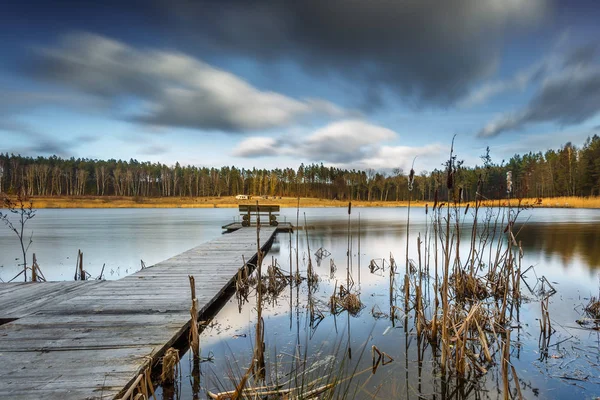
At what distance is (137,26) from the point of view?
19625 mm

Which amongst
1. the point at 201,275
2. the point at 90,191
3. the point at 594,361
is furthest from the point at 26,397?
the point at 90,191

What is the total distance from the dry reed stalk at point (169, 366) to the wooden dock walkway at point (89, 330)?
0.20 meters

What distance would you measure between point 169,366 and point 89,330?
59.1 inches

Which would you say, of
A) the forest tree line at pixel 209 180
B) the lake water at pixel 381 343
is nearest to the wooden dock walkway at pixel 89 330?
the lake water at pixel 381 343

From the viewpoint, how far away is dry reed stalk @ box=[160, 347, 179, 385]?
3502 mm

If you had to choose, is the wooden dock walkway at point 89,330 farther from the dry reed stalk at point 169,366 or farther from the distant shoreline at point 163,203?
the distant shoreline at point 163,203

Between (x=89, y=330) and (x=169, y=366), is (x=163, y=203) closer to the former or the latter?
(x=89, y=330)

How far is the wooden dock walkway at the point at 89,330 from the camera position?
2.99 meters

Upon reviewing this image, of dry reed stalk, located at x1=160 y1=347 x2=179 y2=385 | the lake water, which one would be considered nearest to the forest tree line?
the lake water

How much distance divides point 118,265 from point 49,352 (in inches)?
388

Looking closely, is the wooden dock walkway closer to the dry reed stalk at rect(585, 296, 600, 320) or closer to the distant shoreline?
the dry reed stalk at rect(585, 296, 600, 320)

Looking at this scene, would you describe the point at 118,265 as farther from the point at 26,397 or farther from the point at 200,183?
the point at 200,183

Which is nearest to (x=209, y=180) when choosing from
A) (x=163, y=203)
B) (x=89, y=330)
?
(x=163, y=203)

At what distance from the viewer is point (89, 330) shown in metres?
4.27
